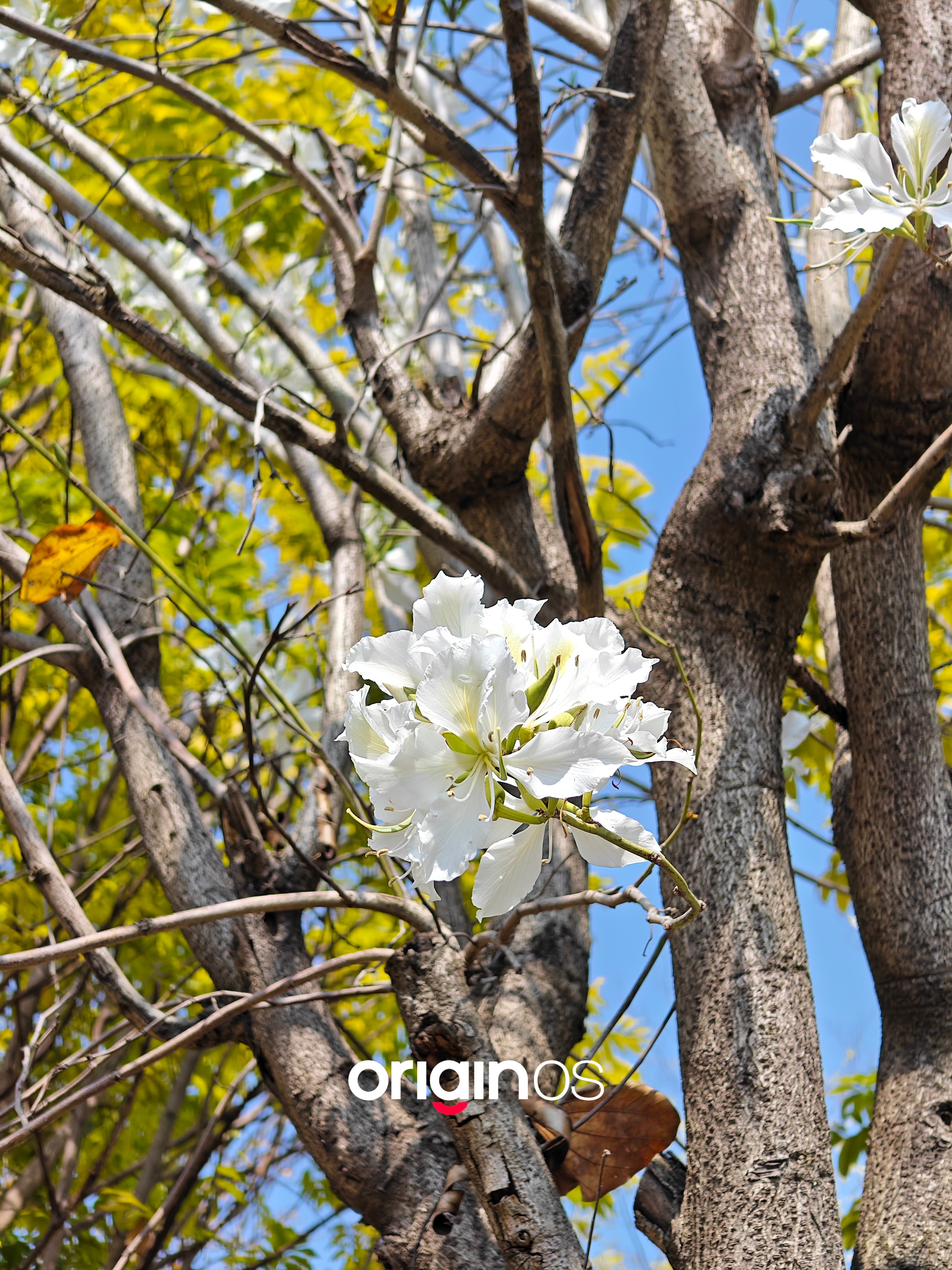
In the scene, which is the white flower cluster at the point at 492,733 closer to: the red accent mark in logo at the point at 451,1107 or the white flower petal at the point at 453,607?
the white flower petal at the point at 453,607

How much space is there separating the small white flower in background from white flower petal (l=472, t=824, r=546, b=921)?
2.43 feet

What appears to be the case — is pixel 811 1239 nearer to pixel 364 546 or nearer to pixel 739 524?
pixel 739 524

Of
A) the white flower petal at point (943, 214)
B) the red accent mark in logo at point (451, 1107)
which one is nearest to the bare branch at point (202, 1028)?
the red accent mark in logo at point (451, 1107)

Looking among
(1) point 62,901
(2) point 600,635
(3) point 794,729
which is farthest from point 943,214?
(1) point 62,901

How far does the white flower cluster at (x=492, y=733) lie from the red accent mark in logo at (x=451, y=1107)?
50cm

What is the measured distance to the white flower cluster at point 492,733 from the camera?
0.71 m

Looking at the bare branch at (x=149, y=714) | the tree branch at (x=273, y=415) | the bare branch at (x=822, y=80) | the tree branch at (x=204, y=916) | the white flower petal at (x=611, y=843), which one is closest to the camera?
the white flower petal at (x=611, y=843)

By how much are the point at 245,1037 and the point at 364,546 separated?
1108 millimetres

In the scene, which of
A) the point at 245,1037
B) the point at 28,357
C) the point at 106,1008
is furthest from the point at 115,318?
the point at 28,357

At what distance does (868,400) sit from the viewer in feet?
5.52

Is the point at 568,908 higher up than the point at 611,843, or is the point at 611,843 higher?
the point at 568,908

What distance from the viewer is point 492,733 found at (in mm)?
734

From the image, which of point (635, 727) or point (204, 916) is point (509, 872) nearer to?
point (635, 727)

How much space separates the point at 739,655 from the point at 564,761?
36.2 inches
